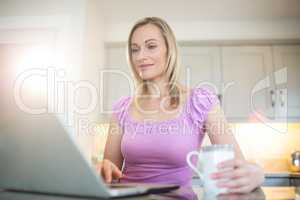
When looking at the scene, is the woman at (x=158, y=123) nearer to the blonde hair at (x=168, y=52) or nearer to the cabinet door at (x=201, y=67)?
the blonde hair at (x=168, y=52)

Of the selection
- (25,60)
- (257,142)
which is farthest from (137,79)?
(257,142)

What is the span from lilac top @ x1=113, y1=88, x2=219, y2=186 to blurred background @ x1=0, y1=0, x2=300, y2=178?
1624 millimetres

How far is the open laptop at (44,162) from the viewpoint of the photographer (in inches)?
16.6

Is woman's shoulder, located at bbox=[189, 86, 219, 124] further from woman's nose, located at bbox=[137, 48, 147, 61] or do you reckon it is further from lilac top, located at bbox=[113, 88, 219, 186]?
woman's nose, located at bbox=[137, 48, 147, 61]

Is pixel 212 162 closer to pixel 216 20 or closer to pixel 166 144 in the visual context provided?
pixel 166 144

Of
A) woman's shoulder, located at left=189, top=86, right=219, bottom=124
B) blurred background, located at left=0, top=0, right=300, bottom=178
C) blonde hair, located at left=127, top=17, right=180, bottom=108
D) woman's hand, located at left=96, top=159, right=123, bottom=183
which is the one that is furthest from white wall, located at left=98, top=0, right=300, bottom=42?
woman's hand, located at left=96, top=159, right=123, bottom=183

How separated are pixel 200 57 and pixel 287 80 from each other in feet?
2.52

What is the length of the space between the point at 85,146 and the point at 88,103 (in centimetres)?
36

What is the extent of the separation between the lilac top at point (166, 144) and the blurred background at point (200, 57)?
162cm

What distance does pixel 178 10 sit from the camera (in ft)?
9.14

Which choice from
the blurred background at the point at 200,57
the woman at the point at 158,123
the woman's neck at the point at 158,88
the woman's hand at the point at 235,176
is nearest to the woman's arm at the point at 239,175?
the woman's hand at the point at 235,176

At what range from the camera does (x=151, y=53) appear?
Answer: 114 cm

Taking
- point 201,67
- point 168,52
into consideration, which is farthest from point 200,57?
Result: point 168,52

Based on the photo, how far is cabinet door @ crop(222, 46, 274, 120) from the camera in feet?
9.27
